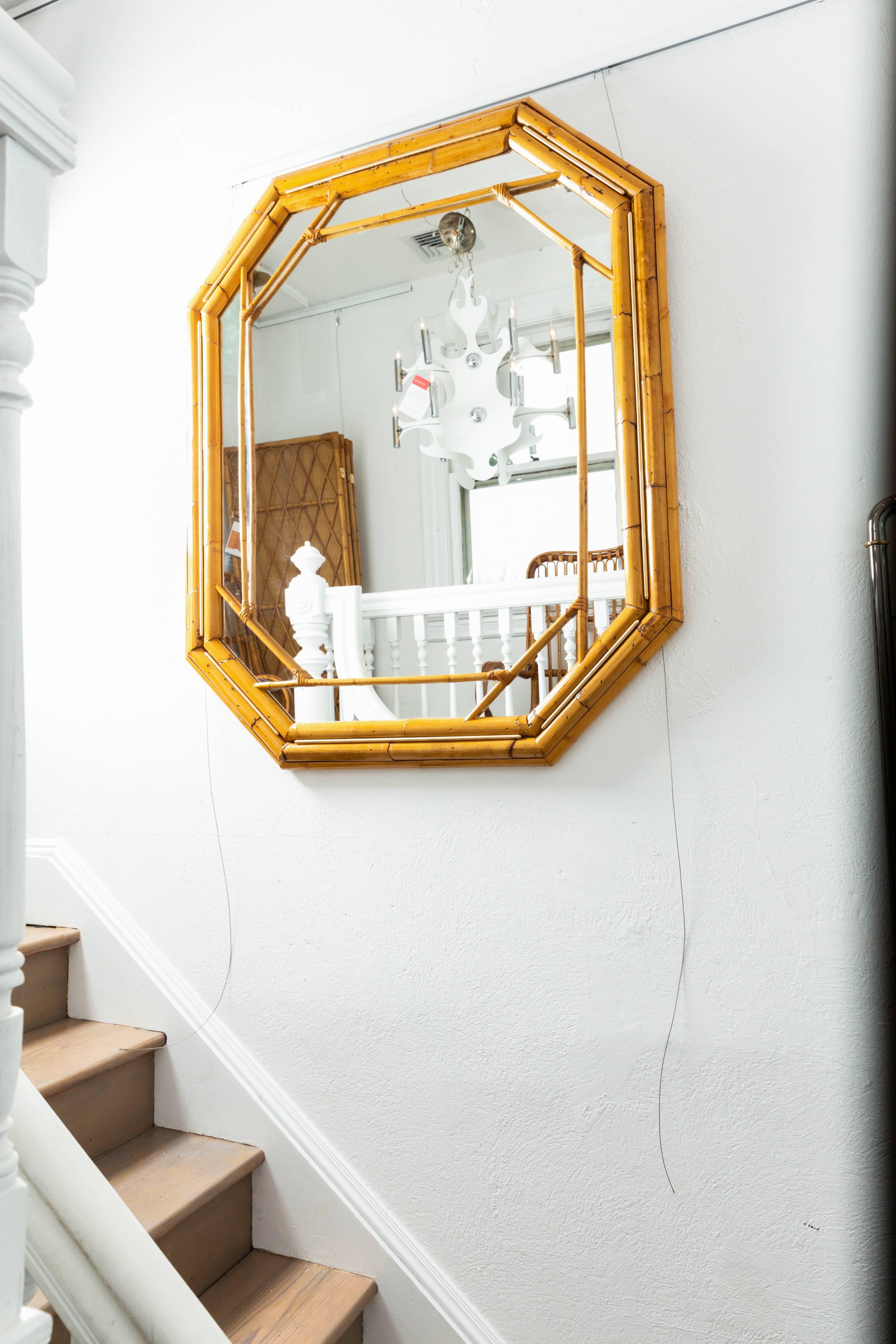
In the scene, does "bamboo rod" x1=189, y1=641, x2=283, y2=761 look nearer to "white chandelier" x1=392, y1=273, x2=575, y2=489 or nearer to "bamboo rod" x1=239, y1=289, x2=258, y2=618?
"bamboo rod" x1=239, y1=289, x2=258, y2=618

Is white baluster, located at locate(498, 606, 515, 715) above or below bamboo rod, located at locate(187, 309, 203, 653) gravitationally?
below

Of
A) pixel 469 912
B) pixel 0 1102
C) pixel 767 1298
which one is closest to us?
pixel 0 1102

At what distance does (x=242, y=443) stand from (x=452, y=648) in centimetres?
59

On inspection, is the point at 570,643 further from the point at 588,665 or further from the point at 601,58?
the point at 601,58

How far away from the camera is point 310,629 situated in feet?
5.12

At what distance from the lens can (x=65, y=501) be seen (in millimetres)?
1825

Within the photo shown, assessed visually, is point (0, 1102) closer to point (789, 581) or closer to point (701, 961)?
point (701, 961)

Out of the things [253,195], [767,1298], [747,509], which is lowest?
[767,1298]

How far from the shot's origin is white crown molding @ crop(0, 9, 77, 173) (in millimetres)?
→ 656

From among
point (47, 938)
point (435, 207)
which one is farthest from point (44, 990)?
point (435, 207)

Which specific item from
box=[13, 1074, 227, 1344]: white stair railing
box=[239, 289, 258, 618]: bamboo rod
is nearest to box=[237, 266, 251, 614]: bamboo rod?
box=[239, 289, 258, 618]: bamboo rod

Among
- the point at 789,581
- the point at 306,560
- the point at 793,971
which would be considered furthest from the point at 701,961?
the point at 306,560

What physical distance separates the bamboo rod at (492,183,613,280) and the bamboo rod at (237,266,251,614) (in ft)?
1.68

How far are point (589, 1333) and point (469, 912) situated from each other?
64 cm
